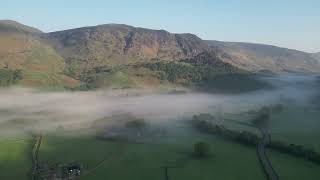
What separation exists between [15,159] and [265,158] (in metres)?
80.3

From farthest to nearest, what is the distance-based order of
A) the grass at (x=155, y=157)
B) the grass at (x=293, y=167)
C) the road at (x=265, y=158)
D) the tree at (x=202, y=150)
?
the tree at (x=202, y=150)
the grass at (x=155, y=157)
the road at (x=265, y=158)
the grass at (x=293, y=167)

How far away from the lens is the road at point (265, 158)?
5339 inches

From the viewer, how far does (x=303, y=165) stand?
145625 mm

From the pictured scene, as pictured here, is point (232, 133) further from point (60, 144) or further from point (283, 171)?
point (60, 144)

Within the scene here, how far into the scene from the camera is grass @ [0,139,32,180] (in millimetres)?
141875

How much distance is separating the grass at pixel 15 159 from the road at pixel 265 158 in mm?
68490

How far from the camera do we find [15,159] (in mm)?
159500

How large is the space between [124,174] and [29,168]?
30.9 m

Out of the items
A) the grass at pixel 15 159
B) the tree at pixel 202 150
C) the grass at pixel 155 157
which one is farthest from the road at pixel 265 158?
the grass at pixel 15 159

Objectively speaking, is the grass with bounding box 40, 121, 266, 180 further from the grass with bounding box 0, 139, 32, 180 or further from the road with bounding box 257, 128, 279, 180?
the grass with bounding box 0, 139, 32, 180

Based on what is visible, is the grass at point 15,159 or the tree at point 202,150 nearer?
the grass at point 15,159

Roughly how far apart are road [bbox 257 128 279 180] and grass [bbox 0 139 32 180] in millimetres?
68490

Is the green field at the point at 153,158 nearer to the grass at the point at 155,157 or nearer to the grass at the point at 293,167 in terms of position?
the grass at the point at 155,157

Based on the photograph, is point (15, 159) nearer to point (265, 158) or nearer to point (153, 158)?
point (153, 158)
